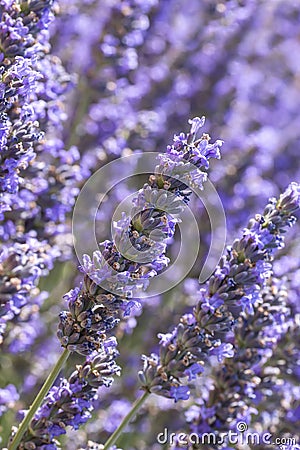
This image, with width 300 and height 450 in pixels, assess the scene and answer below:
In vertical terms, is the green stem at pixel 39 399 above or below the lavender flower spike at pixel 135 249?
below

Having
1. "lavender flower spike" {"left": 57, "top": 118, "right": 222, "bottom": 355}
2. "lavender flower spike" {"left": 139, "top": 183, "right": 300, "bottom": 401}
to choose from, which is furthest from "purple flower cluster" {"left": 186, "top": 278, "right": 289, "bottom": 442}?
"lavender flower spike" {"left": 57, "top": 118, "right": 222, "bottom": 355}

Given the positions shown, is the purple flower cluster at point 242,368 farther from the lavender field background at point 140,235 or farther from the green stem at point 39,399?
the green stem at point 39,399

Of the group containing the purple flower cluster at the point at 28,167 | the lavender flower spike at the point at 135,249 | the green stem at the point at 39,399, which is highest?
the purple flower cluster at the point at 28,167

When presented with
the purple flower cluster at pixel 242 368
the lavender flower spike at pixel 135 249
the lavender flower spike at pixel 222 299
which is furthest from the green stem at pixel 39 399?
the purple flower cluster at pixel 242 368

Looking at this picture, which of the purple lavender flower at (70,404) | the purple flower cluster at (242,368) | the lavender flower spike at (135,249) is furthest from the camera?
the purple flower cluster at (242,368)

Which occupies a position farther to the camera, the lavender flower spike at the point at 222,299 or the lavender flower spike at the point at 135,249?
the lavender flower spike at the point at 222,299

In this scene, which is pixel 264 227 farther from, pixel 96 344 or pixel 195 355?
pixel 96 344

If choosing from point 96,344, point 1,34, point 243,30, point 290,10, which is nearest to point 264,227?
point 96,344

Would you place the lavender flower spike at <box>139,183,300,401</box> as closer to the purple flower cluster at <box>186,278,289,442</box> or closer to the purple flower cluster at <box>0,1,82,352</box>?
the purple flower cluster at <box>186,278,289,442</box>
